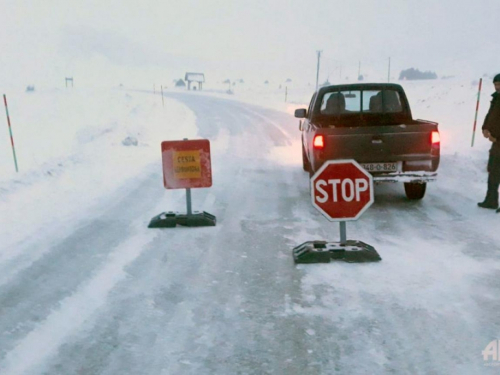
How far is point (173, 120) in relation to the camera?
2331cm

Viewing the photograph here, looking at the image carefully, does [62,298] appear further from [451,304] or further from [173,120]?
[173,120]

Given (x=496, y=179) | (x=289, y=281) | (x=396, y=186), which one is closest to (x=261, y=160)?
(x=396, y=186)

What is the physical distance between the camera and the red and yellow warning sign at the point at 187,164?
245 inches

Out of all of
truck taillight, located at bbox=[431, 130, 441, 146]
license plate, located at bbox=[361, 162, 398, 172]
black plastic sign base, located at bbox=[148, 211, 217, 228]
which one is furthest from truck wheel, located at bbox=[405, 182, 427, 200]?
black plastic sign base, located at bbox=[148, 211, 217, 228]

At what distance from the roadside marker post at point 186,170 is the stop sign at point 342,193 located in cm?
192

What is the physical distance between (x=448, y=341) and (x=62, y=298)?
3.21 meters

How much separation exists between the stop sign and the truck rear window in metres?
3.60

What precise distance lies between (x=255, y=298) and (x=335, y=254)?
1.31m

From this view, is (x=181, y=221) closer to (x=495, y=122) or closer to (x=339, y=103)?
(x=339, y=103)

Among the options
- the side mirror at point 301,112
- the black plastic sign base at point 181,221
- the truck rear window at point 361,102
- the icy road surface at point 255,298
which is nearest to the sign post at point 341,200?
the icy road surface at point 255,298

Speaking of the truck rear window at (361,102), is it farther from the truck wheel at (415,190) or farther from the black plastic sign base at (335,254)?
the black plastic sign base at (335,254)

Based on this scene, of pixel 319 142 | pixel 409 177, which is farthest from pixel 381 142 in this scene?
pixel 319 142

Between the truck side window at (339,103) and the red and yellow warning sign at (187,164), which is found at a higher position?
the truck side window at (339,103)

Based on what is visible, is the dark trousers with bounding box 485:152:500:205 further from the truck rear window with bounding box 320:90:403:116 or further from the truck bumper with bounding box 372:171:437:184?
the truck rear window with bounding box 320:90:403:116
